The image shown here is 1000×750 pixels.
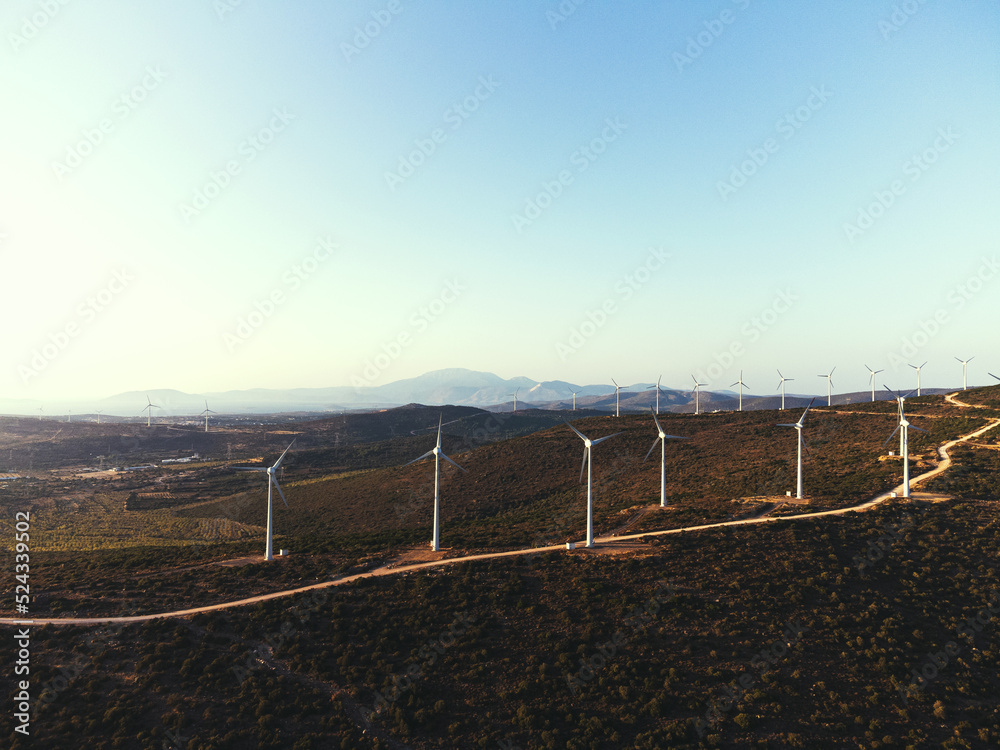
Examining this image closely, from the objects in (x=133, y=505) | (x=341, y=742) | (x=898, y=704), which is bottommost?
(x=133, y=505)

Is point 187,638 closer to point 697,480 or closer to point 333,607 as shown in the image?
point 333,607

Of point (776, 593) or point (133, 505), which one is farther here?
point (133, 505)

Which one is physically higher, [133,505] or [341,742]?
[341,742]

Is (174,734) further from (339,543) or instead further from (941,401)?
(941,401)

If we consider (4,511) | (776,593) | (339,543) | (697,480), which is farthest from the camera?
(4,511)

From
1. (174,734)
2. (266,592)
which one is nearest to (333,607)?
(266,592)

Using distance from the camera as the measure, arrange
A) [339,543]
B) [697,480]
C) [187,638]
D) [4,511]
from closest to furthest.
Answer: [187,638] → [339,543] → [697,480] → [4,511]

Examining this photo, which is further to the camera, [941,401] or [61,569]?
[941,401]

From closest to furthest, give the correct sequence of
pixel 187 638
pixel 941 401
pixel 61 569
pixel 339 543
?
pixel 187 638 < pixel 61 569 < pixel 339 543 < pixel 941 401

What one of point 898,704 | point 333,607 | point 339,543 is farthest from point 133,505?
point 898,704
